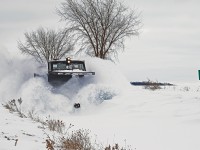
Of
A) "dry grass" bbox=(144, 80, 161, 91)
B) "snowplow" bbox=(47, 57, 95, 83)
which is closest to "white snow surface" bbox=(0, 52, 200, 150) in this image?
"snowplow" bbox=(47, 57, 95, 83)

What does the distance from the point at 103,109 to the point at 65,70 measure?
3.87 m

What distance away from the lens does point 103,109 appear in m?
13.7

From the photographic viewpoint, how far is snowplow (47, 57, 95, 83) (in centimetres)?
1614

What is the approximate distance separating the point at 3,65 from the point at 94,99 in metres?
7.14

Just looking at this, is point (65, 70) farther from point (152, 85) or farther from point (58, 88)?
point (152, 85)

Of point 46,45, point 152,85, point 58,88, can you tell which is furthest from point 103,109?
point 46,45

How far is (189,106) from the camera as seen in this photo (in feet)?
34.5

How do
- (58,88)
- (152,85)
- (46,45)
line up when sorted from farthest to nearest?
(46,45) → (152,85) → (58,88)

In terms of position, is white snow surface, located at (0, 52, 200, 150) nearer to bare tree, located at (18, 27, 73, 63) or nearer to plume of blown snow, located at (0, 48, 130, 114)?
plume of blown snow, located at (0, 48, 130, 114)

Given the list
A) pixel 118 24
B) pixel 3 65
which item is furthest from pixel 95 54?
pixel 3 65

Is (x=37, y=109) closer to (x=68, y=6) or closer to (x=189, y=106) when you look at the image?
(x=189, y=106)

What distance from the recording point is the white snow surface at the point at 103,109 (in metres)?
6.88

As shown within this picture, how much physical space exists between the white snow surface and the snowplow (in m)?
0.39

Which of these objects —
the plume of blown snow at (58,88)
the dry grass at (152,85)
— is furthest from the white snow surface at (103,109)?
the dry grass at (152,85)
